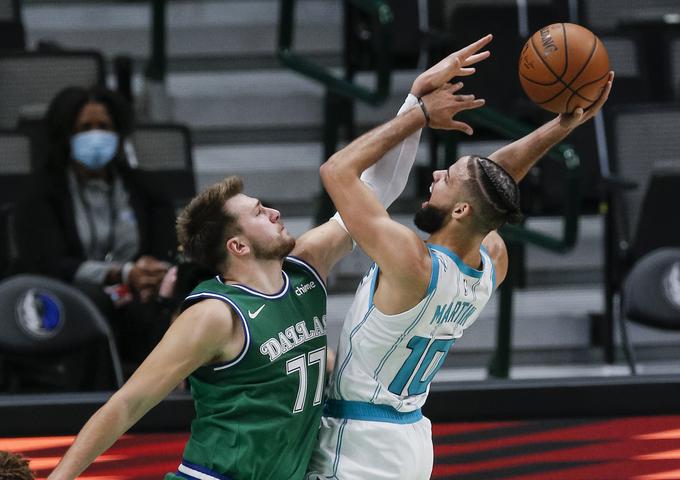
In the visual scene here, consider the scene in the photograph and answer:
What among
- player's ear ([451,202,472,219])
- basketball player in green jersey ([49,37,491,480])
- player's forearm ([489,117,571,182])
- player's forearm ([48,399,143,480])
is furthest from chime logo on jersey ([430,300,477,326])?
player's forearm ([48,399,143,480])

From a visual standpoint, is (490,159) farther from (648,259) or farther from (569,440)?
(648,259)

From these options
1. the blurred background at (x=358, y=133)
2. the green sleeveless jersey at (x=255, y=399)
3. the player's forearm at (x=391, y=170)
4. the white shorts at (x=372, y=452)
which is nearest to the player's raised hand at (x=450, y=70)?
the player's forearm at (x=391, y=170)

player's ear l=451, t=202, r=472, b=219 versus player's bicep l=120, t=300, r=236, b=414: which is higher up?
player's ear l=451, t=202, r=472, b=219

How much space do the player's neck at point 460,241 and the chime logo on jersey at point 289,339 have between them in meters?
0.38

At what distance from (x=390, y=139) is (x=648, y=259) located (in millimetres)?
2352

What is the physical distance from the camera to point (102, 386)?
509 centimetres

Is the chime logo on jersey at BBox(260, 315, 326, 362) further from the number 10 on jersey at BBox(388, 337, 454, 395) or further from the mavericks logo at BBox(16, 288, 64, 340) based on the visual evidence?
the mavericks logo at BBox(16, 288, 64, 340)

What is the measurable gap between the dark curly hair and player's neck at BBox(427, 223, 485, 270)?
2.68 metres

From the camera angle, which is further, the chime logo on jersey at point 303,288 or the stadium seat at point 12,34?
the stadium seat at point 12,34

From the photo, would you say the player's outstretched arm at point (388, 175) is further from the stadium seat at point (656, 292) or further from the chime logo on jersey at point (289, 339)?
the stadium seat at point (656, 292)

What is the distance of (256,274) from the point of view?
340 cm

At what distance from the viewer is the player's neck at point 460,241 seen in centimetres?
337

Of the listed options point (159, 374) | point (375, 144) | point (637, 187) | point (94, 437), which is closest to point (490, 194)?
point (375, 144)

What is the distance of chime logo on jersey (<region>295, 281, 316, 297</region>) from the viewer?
346 centimetres
